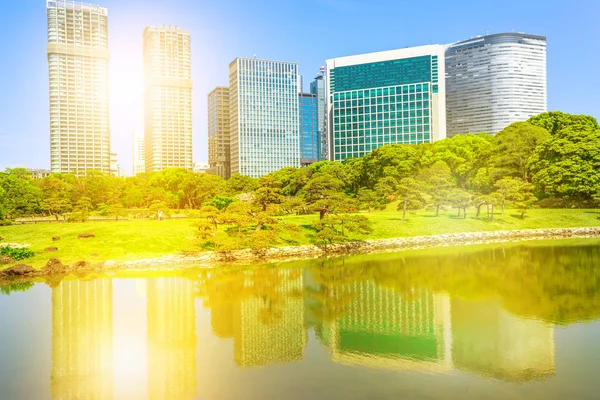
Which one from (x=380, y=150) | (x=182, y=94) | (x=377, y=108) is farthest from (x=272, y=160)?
(x=380, y=150)

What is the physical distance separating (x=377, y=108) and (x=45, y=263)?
108503 mm

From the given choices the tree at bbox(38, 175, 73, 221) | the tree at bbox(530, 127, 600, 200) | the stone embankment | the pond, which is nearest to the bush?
the stone embankment

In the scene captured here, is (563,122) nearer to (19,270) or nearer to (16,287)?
(19,270)

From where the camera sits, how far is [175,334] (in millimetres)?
17688

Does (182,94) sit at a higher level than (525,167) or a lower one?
higher

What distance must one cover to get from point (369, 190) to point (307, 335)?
44860 millimetres

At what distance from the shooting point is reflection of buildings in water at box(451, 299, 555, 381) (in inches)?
528

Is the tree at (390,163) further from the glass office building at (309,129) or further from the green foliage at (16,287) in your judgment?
the glass office building at (309,129)

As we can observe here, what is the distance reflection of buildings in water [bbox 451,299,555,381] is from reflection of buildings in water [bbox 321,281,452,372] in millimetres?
518

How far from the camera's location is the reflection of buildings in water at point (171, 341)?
13.0 m

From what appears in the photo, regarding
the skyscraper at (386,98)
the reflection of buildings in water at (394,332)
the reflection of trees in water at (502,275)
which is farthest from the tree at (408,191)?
the skyscraper at (386,98)

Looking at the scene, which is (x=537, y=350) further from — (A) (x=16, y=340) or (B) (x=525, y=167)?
(B) (x=525, y=167)

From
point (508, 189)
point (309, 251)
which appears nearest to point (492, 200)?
point (508, 189)

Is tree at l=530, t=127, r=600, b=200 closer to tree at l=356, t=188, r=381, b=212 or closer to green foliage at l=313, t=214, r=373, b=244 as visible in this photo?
tree at l=356, t=188, r=381, b=212
